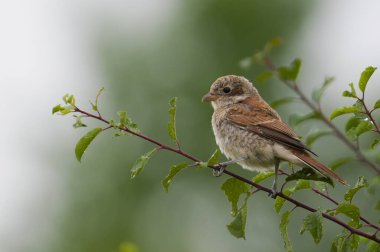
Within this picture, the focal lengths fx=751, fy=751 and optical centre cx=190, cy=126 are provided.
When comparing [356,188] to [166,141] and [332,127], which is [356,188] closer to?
[332,127]

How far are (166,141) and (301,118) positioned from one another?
12.0 m

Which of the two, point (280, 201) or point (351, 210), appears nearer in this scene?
point (351, 210)

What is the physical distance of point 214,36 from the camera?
17188 millimetres

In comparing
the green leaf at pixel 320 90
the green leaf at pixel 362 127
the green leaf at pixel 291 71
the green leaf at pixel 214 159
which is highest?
the green leaf at pixel 291 71

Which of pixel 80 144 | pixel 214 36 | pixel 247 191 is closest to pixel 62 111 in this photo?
pixel 80 144

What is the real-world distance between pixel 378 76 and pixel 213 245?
16.4ft

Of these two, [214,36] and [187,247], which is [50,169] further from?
[214,36]

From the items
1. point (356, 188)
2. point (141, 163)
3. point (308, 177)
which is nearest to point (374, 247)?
point (356, 188)

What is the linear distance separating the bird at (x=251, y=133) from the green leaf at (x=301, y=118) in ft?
3.36

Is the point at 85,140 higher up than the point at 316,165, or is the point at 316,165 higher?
the point at 85,140

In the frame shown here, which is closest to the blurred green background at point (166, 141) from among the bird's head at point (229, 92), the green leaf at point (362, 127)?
the bird's head at point (229, 92)

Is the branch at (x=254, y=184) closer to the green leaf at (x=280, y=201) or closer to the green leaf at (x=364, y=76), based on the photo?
the green leaf at (x=280, y=201)

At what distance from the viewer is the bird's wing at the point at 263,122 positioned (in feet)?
17.2

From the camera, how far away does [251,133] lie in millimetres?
5566
